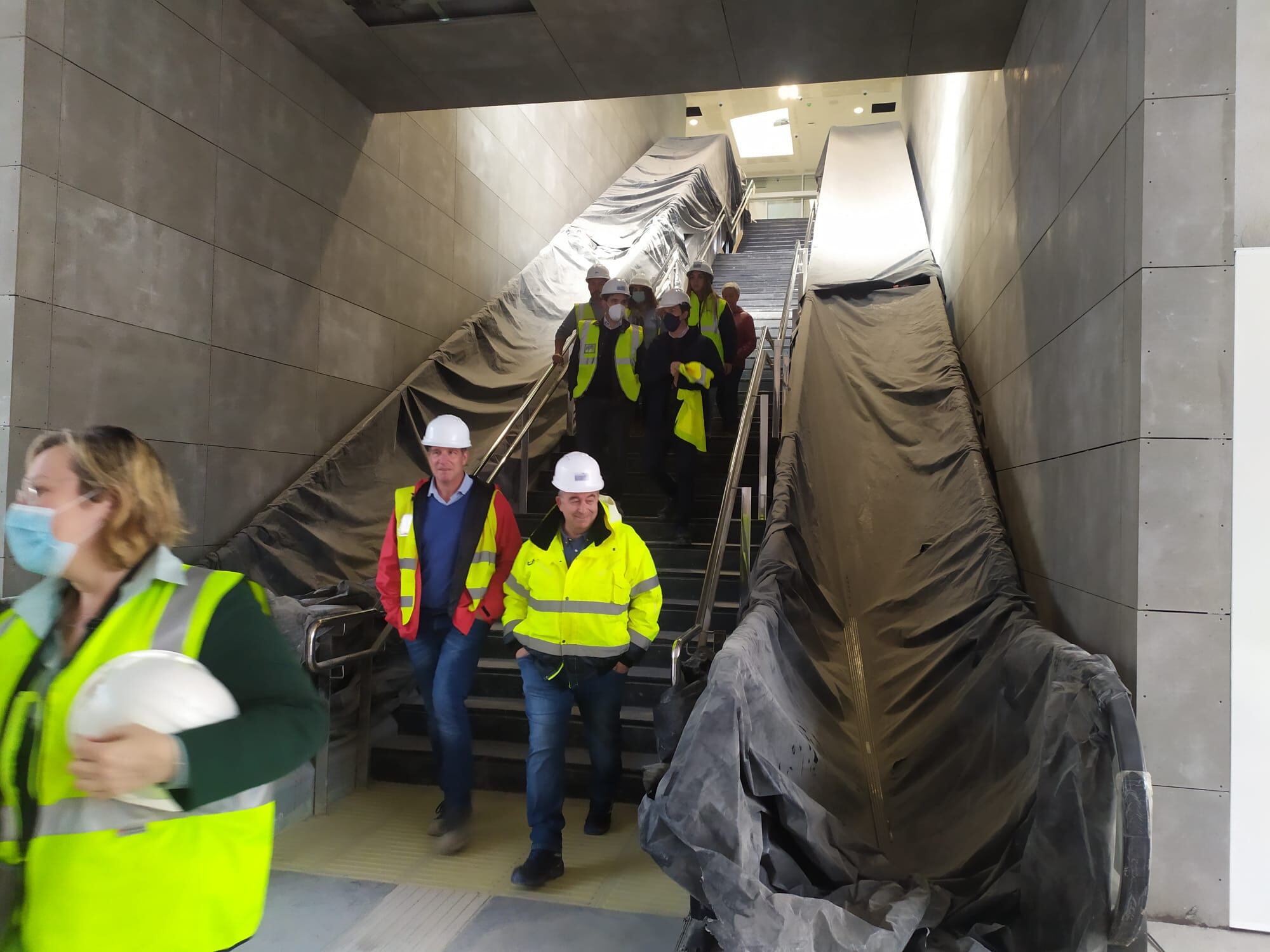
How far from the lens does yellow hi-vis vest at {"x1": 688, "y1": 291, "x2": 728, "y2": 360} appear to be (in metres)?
6.66

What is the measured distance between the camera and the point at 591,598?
3.61 metres

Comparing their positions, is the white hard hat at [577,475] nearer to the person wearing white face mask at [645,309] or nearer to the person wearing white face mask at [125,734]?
the person wearing white face mask at [125,734]

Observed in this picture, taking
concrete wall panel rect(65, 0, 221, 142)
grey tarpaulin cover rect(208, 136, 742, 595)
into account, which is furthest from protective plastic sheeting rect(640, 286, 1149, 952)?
concrete wall panel rect(65, 0, 221, 142)

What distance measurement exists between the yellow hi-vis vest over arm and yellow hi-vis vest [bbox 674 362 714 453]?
2.32 m

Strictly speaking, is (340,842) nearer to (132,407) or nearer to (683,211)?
(132,407)

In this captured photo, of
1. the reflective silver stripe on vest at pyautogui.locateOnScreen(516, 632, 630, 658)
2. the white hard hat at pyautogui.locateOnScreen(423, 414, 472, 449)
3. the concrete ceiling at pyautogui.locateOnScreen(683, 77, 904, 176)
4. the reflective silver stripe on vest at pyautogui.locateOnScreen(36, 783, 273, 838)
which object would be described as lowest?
the reflective silver stripe on vest at pyautogui.locateOnScreen(516, 632, 630, 658)

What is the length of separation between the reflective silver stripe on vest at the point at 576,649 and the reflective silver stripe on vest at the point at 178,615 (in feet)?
7.89

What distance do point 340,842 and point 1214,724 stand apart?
138 inches

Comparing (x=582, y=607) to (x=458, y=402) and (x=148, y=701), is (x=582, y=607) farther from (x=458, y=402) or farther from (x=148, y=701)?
(x=458, y=402)

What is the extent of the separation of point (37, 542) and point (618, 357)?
5098mm

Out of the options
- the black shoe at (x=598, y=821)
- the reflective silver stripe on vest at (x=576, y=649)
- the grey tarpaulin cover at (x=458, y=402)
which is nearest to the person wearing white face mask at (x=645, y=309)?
the grey tarpaulin cover at (x=458, y=402)

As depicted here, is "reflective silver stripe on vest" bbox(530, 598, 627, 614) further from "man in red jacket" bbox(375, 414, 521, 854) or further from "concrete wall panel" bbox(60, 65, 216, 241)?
"concrete wall panel" bbox(60, 65, 216, 241)

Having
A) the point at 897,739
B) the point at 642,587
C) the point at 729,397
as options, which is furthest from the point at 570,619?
the point at 729,397

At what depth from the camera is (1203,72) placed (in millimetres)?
2932
